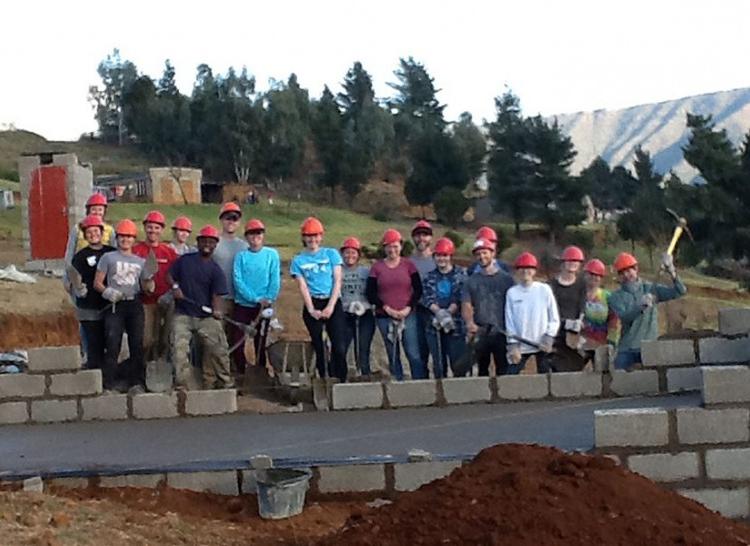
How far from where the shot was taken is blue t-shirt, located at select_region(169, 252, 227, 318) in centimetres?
897

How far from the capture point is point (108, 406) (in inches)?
340

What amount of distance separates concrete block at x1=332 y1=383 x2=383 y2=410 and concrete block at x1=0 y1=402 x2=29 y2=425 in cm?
253

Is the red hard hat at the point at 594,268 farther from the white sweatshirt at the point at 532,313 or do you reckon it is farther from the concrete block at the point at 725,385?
the concrete block at the point at 725,385

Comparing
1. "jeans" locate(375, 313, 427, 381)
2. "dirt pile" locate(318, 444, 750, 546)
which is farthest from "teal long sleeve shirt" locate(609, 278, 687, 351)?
"dirt pile" locate(318, 444, 750, 546)

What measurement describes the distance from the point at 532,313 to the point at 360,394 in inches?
63.0

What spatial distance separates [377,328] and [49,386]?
2.87m

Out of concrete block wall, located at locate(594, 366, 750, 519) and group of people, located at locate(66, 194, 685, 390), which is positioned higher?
group of people, located at locate(66, 194, 685, 390)

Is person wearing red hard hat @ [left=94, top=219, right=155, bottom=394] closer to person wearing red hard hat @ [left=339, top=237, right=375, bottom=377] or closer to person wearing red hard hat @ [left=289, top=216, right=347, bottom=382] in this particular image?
person wearing red hard hat @ [left=289, top=216, right=347, bottom=382]

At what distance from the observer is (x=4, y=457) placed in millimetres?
7398

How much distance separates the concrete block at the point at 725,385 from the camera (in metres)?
6.13

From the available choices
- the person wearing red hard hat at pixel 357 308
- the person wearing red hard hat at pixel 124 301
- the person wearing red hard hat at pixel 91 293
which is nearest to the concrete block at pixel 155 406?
the person wearing red hard hat at pixel 124 301

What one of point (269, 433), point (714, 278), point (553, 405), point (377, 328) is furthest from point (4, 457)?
point (714, 278)

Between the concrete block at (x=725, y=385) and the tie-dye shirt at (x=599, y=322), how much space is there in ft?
10.1

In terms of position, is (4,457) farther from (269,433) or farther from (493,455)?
(493,455)
